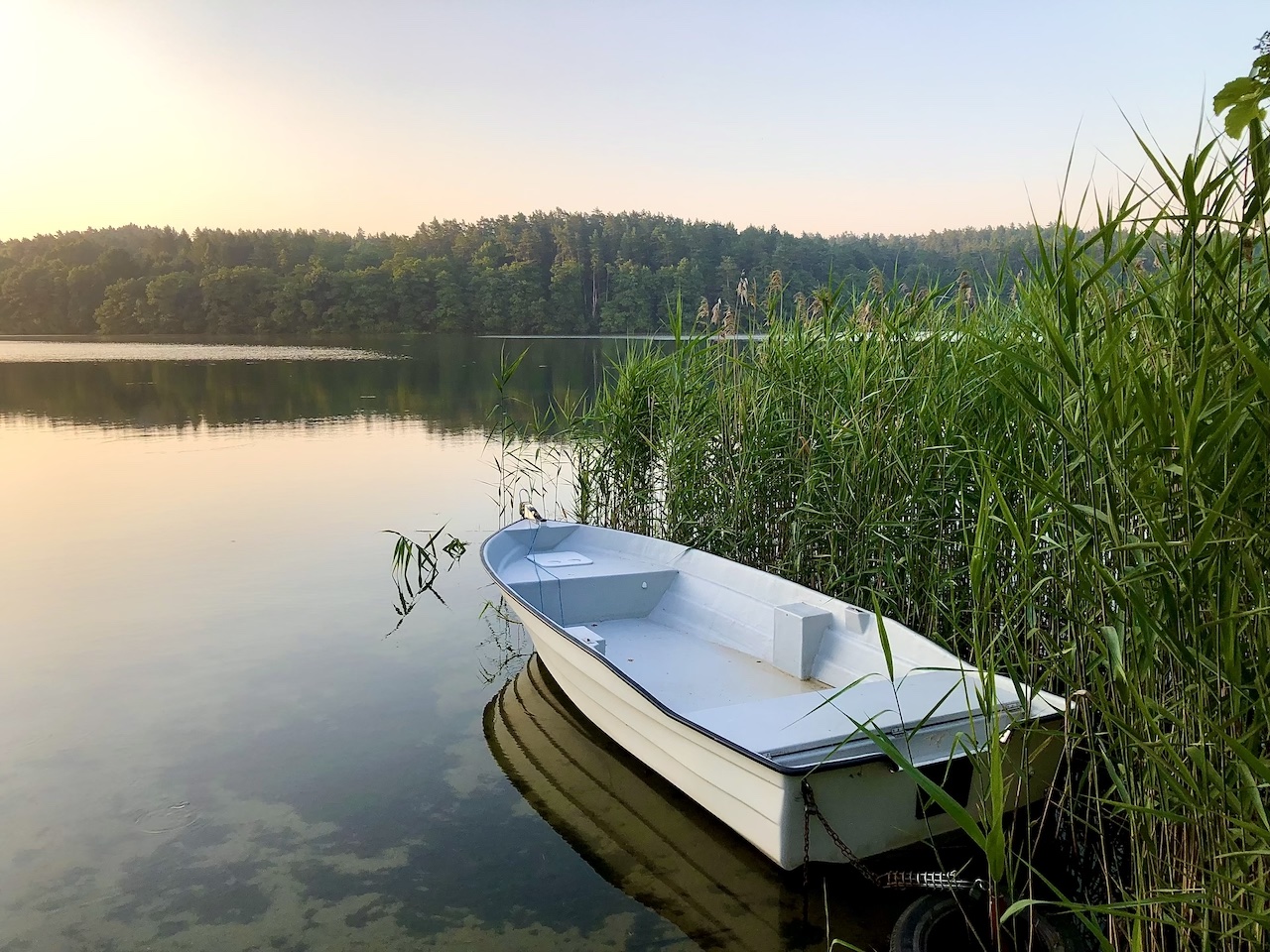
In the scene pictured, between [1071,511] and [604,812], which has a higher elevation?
[1071,511]

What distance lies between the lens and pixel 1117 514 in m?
2.20

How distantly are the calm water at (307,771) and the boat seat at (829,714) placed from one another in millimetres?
620

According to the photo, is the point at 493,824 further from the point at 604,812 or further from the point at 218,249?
the point at 218,249

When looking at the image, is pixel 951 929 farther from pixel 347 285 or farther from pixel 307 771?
pixel 347 285

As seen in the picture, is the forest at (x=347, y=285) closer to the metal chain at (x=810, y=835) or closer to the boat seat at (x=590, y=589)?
the boat seat at (x=590, y=589)

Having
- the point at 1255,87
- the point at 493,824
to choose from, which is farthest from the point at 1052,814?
the point at 1255,87

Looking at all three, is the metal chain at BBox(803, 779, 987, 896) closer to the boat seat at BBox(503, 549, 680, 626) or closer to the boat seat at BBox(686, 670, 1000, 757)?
the boat seat at BBox(686, 670, 1000, 757)

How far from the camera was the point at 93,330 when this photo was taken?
184ft

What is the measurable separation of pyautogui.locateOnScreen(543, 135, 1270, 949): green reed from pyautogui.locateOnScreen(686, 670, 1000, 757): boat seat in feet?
1.18

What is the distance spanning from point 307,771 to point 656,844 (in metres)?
1.81

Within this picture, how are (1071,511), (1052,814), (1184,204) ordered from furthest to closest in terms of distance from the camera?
(1052,814) → (1071,511) → (1184,204)

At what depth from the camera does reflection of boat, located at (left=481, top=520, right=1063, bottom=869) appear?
2.88m

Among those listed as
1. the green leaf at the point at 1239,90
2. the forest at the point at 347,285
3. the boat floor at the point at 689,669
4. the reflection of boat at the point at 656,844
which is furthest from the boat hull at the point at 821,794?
the forest at the point at 347,285

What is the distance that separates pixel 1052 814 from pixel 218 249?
66345 millimetres
